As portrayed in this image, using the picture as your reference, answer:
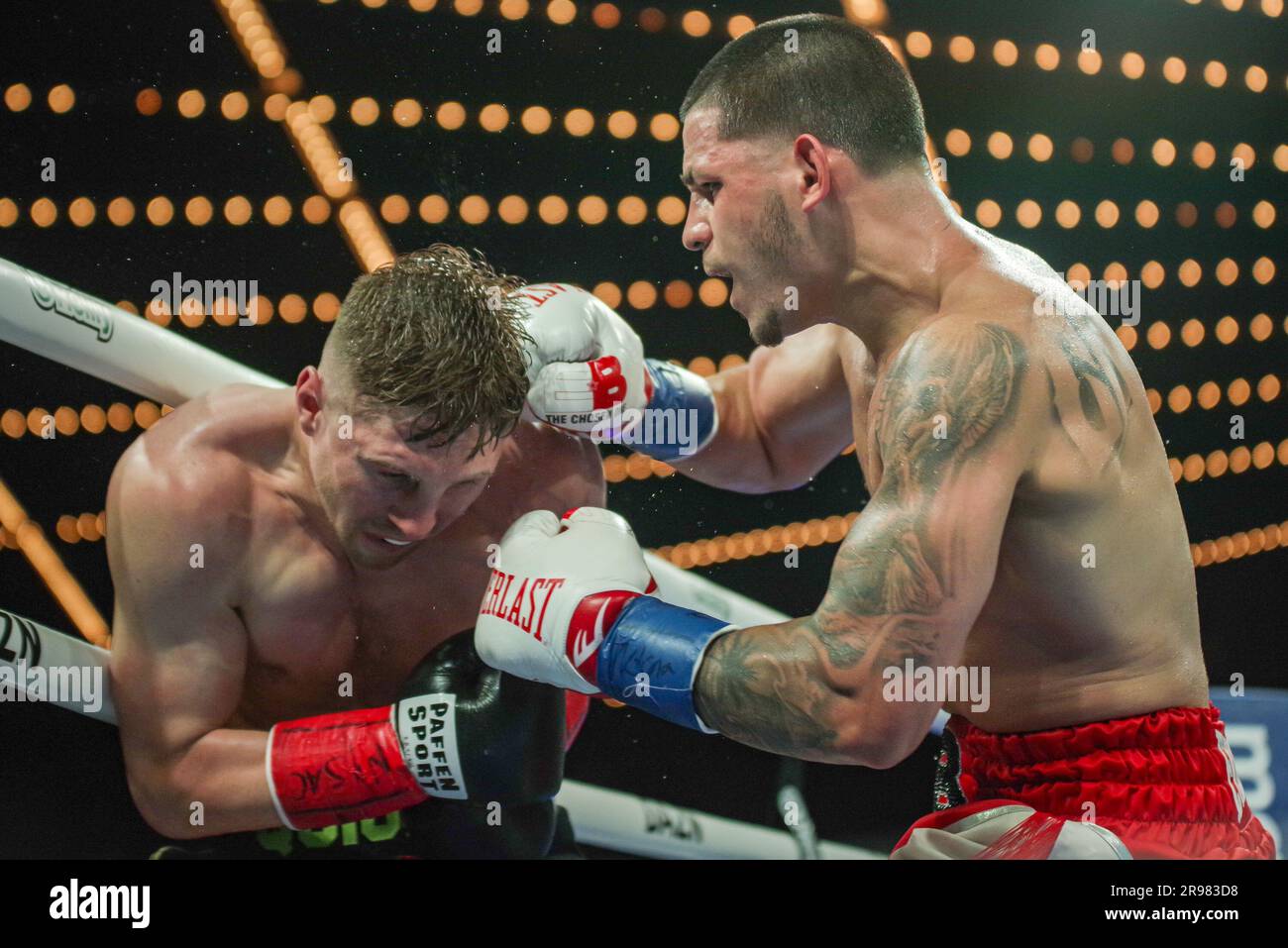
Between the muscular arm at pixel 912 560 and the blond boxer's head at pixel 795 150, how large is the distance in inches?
10.6

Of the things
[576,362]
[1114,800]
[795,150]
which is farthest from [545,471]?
[1114,800]

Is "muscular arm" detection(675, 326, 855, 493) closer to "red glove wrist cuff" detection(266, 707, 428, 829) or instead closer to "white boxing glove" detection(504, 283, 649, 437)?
"white boxing glove" detection(504, 283, 649, 437)

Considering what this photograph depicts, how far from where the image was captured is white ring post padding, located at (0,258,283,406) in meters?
2.24

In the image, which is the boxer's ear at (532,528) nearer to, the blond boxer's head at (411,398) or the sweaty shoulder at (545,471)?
the blond boxer's head at (411,398)

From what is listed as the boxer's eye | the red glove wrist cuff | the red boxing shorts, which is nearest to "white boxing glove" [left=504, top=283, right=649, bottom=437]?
the boxer's eye

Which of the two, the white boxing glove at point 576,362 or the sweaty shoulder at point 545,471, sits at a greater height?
the white boxing glove at point 576,362

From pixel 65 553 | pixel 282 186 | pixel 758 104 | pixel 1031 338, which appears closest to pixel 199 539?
pixel 65 553

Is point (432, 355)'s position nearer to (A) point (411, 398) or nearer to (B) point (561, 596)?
(A) point (411, 398)

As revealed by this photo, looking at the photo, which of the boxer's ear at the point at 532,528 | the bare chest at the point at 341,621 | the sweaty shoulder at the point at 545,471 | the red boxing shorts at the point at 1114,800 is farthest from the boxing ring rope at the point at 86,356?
the red boxing shorts at the point at 1114,800

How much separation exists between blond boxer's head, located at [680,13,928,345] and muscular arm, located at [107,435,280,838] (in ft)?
2.99

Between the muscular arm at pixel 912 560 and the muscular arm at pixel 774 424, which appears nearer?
the muscular arm at pixel 912 560

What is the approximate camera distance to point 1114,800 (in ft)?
5.55

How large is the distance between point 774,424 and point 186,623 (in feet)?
3.64

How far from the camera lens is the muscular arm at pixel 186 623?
204 cm
